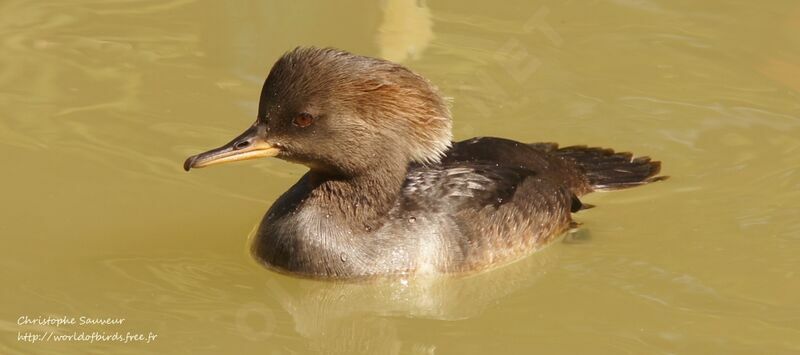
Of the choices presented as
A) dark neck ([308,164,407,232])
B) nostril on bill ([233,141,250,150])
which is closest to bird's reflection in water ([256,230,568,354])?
dark neck ([308,164,407,232])

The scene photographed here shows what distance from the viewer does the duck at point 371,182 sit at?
29.4ft

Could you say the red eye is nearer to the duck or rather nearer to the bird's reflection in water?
the duck

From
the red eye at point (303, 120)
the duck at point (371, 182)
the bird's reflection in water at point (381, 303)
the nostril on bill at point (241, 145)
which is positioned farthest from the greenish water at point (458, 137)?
the red eye at point (303, 120)

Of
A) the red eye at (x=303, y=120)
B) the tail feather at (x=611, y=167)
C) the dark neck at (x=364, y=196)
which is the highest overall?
the red eye at (x=303, y=120)

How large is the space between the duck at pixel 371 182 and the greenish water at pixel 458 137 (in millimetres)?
187

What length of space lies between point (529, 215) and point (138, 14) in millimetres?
4971

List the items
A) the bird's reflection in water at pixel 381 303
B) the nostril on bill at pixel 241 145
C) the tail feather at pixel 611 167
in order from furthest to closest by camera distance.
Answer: the tail feather at pixel 611 167 → the nostril on bill at pixel 241 145 → the bird's reflection in water at pixel 381 303

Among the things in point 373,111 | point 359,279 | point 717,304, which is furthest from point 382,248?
point 717,304

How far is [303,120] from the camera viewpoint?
8.99 metres

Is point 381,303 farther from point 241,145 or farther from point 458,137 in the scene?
point 458,137

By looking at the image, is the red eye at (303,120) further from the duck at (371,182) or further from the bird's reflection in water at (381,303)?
the bird's reflection in water at (381,303)

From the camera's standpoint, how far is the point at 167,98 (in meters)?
11.6

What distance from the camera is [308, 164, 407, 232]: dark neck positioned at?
9.27 m

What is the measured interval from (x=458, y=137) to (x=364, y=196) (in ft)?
7.24
